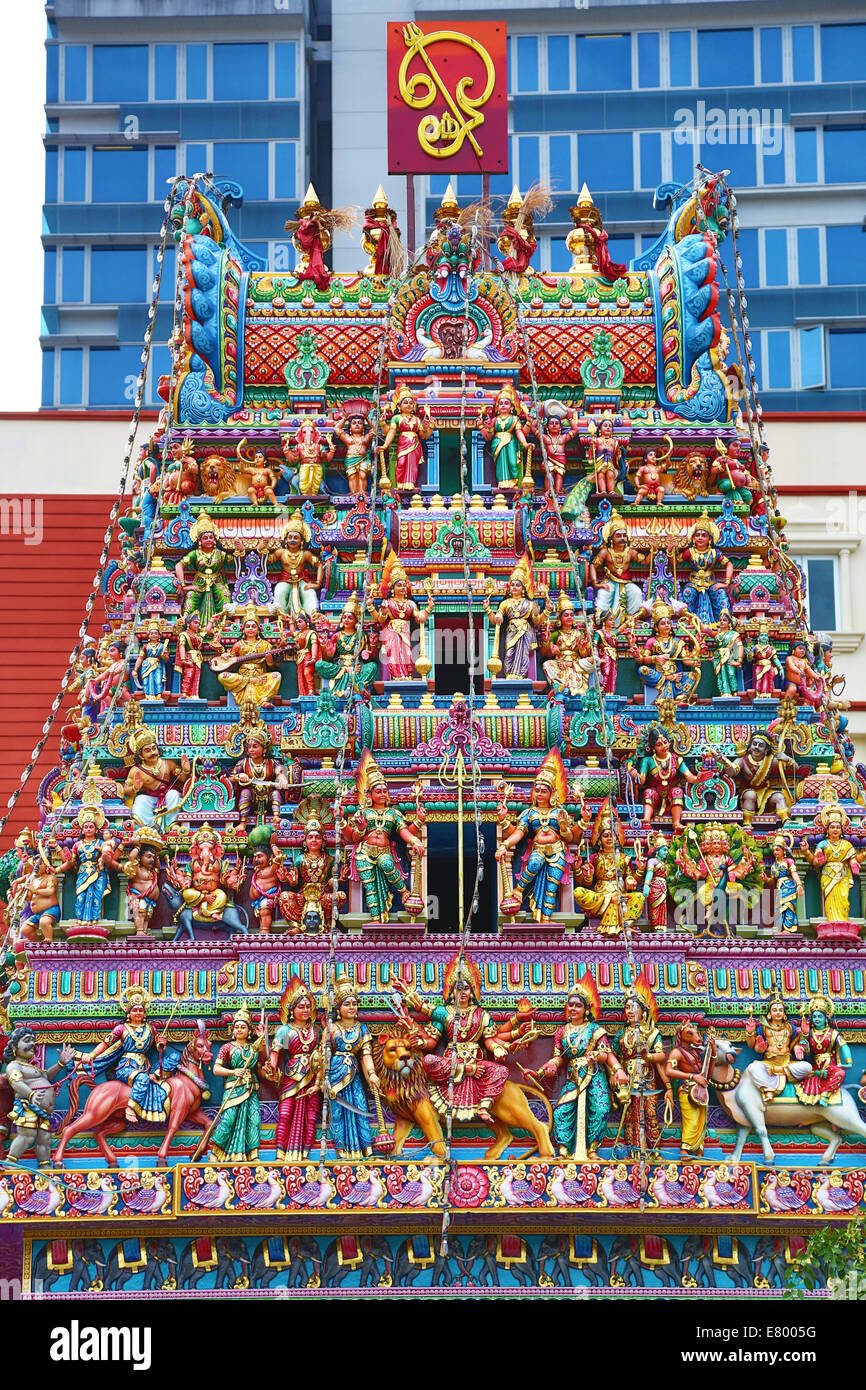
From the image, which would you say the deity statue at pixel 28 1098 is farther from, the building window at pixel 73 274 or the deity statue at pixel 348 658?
the building window at pixel 73 274

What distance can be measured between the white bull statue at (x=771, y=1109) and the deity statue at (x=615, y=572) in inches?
268

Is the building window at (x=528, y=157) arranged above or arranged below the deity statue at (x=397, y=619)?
above

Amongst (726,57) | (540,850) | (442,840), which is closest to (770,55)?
(726,57)

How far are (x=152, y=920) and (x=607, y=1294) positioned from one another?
282 inches

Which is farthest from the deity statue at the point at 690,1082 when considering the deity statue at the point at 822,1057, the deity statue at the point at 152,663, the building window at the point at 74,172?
the building window at the point at 74,172

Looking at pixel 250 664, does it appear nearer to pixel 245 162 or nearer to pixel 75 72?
pixel 245 162

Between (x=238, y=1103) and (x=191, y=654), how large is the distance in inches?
256

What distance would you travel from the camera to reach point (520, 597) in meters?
30.5

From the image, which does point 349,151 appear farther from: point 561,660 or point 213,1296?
point 213,1296

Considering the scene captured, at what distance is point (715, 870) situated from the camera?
28750 millimetres

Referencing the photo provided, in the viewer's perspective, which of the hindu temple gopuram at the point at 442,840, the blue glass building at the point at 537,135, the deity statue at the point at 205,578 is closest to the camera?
the hindu temple gopuram at the point at 442,840

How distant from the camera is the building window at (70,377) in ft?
188

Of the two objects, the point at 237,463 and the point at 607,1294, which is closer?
the point at 607,1294

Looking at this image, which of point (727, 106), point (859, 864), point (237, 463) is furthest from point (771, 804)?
point (727, 106)
